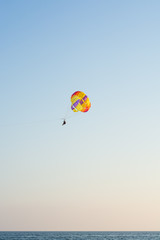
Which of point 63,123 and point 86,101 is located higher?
point 86,101

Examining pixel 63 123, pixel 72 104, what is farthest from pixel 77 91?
pixel 63 123

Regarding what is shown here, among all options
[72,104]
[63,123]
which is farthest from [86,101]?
[63,123]

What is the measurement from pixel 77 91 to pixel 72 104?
63.3 inches

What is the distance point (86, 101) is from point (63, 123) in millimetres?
4810

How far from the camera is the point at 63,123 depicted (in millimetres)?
44531

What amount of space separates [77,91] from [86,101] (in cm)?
182

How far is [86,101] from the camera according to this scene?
47875mm

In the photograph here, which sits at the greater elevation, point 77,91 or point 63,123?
point 77,91

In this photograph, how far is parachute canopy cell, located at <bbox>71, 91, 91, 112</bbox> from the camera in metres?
47.8

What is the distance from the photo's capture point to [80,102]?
48031mm

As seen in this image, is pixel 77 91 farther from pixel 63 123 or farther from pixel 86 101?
pixel 63 123

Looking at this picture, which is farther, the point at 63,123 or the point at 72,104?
the point at 72,104

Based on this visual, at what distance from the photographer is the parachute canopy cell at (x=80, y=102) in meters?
47.8

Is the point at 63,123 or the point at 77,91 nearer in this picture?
the point at 63,123
